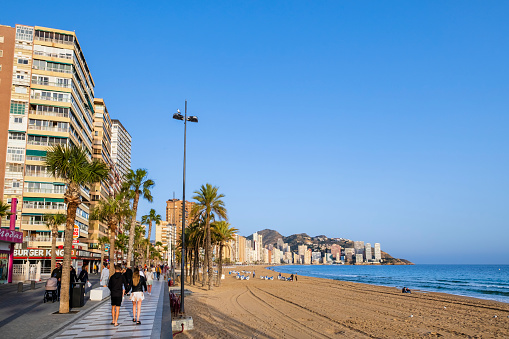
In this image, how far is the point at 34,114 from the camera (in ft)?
182

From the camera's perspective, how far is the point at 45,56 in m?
57.0

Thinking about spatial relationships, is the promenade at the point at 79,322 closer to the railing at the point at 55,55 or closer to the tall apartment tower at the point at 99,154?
the railing at the point at 55,55

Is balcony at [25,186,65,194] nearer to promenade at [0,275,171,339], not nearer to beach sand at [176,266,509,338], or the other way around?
beach sand at [176,266,509,338]

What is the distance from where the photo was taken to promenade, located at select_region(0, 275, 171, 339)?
1166cm

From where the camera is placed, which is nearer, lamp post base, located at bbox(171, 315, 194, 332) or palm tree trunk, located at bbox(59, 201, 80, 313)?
lamp post base, located at bbox(171, 315, 194, 332)

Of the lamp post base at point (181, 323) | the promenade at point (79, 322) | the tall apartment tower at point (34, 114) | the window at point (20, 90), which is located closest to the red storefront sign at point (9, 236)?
the promenade at point (79, 322)

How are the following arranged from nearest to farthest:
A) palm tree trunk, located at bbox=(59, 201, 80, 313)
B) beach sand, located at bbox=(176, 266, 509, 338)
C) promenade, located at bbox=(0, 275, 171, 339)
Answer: promenade, located at bbox=(0, 275, 171, 339) → palm tree trunk, located at bbox=(59, 201, 80, 313) → beach sand, located at bbox=(176, 266, 509, 338)

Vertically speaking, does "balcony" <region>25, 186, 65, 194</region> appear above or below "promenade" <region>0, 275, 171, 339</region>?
above

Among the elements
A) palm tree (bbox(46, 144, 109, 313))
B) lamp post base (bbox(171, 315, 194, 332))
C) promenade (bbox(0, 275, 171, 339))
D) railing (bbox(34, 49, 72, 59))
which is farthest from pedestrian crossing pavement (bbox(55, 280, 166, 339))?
railing (bbox(34, 49, 72, 59))

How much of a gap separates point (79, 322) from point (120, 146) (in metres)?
152

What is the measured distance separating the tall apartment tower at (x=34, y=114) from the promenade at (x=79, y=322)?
→ 38.4 meters

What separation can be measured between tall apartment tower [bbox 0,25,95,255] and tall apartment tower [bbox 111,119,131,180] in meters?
89.6

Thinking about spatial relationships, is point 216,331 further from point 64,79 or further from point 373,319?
point 64,79

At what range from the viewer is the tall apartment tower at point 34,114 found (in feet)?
177
